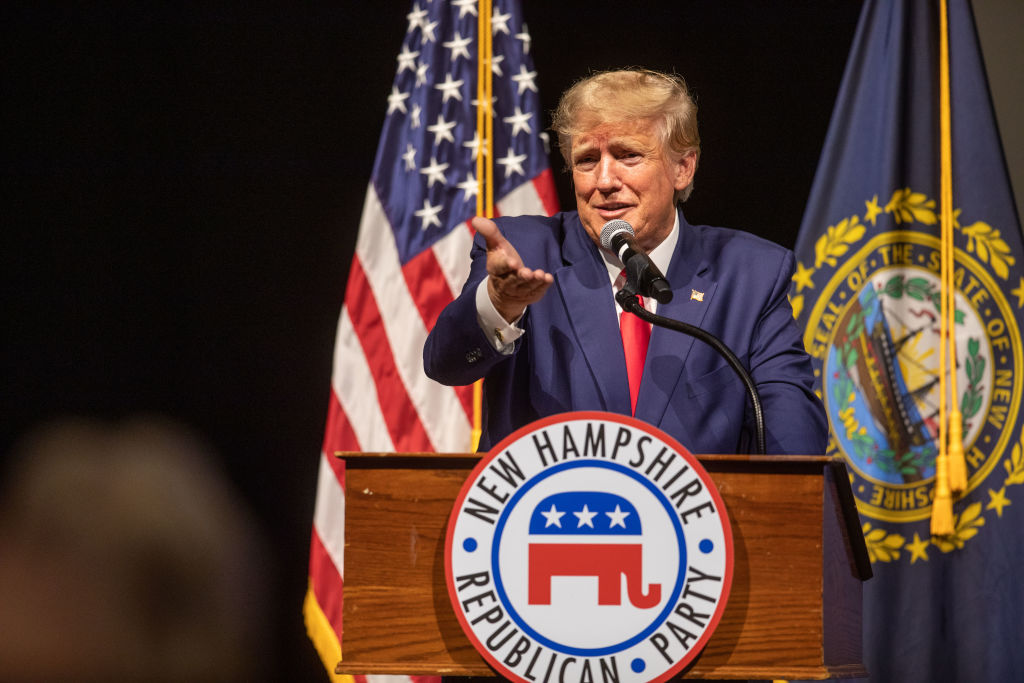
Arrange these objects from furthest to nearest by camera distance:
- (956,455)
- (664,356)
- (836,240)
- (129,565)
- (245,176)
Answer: (245,176) → (129,565) → (836,240) → (956,455) → (664,356)

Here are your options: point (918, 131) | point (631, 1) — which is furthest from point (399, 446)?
point (918, 131)

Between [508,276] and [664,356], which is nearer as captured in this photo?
[508,276]

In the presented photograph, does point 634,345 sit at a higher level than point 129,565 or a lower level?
higher

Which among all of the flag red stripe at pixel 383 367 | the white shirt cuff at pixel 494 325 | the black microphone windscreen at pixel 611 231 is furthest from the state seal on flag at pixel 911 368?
the white shirt cuff at pixel 494 325

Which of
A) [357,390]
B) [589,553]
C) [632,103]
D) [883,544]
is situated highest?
[632,103]

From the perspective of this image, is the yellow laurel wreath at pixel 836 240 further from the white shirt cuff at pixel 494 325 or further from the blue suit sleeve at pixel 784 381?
the white shirt cuff at pixel 494 325

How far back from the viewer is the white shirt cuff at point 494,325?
1.40 m

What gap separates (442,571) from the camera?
46.1 inches

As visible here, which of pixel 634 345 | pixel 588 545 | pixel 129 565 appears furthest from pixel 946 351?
pixel 129 565

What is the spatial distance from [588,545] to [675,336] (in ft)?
1.62

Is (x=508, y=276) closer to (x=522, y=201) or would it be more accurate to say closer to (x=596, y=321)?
(x=596, y=321)

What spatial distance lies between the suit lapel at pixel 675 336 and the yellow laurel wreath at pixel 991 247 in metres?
1.59

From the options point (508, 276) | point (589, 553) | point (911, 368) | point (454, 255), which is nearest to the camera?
point (589, 553)

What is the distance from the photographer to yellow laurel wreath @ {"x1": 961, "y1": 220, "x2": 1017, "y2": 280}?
2.96 metres
